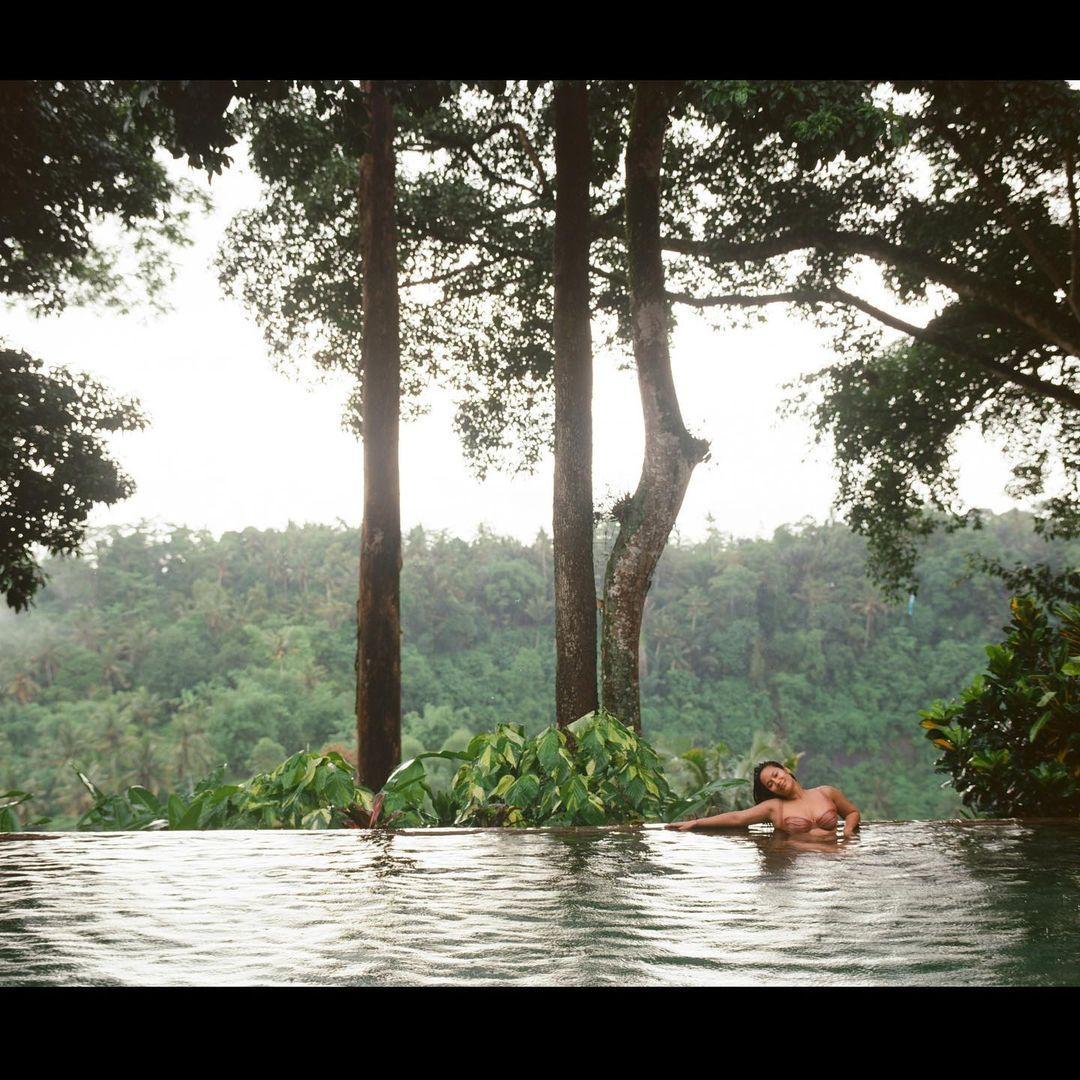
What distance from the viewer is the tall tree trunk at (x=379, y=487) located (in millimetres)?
6746

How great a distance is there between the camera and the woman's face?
15.8 ft

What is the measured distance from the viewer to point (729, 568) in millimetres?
57375

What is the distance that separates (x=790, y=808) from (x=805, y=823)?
9cm

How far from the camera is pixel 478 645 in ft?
182

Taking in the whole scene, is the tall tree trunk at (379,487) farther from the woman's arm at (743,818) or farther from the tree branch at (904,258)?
the tree branch at (904,258)

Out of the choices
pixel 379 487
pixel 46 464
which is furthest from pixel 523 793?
pixel 46 464

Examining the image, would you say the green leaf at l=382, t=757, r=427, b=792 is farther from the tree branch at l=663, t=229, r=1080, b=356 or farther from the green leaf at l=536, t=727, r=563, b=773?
the tree branch at l=663, t=229, r=1080, b=356

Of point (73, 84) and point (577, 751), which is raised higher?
point (73, 84)

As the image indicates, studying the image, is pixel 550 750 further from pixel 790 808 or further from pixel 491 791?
pixel 790 808

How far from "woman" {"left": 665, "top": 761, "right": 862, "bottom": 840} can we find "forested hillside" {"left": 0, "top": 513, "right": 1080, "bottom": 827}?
1671 inches
